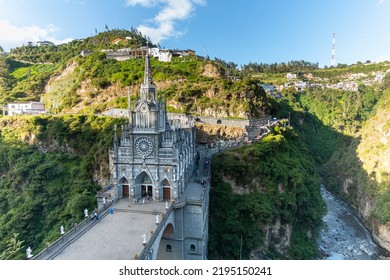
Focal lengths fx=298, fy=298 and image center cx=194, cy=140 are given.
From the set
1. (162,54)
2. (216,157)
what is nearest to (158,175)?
(216,157)

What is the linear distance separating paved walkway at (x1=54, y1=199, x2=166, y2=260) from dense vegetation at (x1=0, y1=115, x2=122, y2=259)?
1027 centimetres

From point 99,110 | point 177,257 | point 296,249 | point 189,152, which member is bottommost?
point 296,249

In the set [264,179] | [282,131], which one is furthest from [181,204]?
[282,131]

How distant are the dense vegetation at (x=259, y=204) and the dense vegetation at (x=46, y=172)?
12183mm

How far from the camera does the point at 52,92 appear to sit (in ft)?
190

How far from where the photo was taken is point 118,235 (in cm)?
1564

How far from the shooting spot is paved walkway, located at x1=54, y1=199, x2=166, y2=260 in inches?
540

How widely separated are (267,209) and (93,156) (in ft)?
66.3

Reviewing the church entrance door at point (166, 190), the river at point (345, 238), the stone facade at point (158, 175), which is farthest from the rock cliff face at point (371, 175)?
the church entrance door at point (166, 190)

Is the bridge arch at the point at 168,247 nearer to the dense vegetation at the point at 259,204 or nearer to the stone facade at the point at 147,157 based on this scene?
the stone facade at the point at 147,157

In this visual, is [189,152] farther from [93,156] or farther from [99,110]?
[99,110]

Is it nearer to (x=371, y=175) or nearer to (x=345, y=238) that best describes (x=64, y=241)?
(x=345, y=238)

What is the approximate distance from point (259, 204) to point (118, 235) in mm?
16087

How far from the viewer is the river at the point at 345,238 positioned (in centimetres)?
3431
